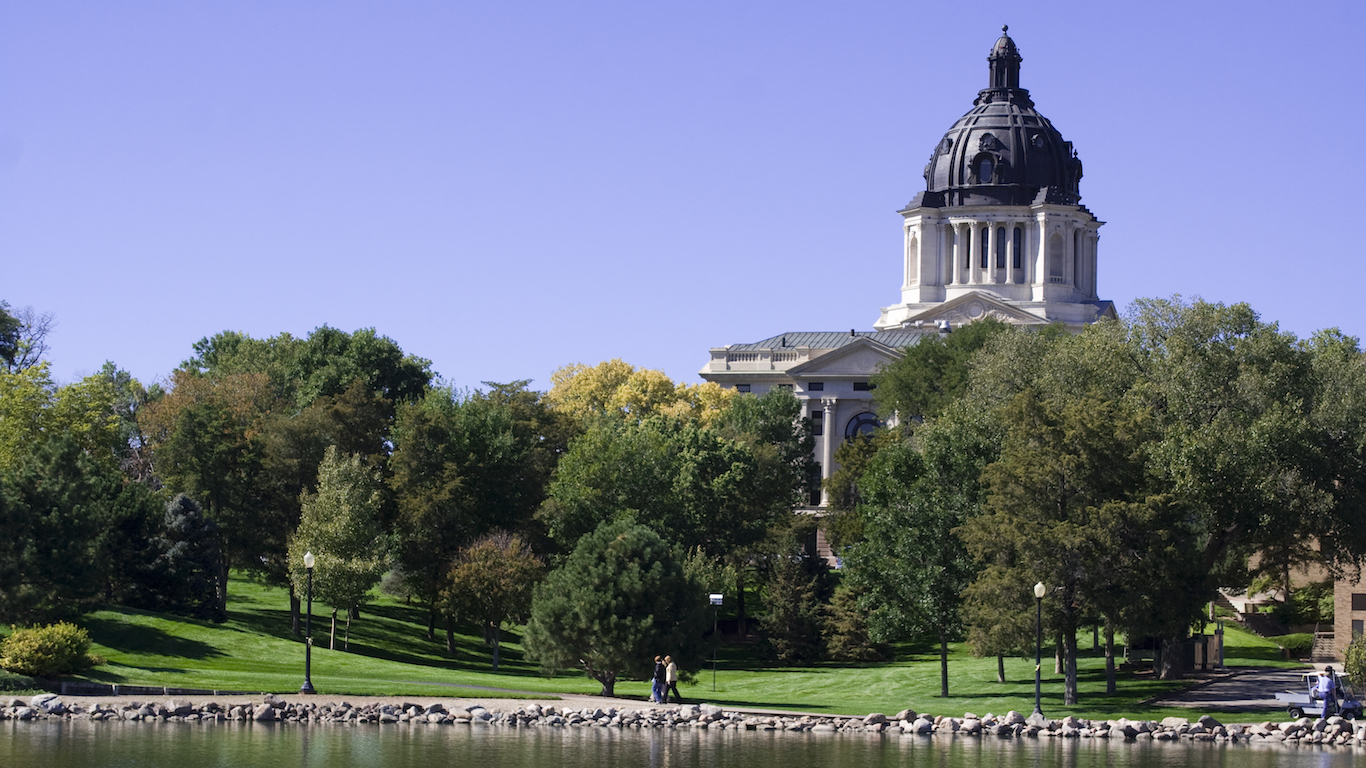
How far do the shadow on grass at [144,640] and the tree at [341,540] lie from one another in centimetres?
669

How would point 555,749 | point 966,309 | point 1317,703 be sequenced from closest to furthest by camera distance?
point 555,749
point 1317,703
point 966,309

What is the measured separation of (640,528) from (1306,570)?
24604 millimetres

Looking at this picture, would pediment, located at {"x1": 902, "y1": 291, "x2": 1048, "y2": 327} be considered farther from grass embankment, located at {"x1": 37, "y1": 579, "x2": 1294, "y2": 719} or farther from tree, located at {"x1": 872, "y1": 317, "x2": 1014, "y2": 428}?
grass embankment, located at {"x1": 37, "y1": 579, "x2": 1294, "y2": 719}

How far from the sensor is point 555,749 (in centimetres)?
3603

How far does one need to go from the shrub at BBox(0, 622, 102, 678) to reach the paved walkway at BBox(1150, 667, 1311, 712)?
27948mm

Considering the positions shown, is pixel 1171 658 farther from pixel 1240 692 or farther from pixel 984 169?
pixel 984 169

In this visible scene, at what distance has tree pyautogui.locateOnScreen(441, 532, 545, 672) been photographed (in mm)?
63156

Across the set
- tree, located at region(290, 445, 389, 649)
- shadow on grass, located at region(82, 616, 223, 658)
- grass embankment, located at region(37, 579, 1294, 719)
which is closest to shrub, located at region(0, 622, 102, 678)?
grass embankment, located at region(37, 579, 1294, 719)

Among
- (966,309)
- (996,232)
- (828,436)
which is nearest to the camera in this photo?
(828,436)

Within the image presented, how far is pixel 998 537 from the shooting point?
161 feet

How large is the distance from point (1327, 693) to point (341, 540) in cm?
3392

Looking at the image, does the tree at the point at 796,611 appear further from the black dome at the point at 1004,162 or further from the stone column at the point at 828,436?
the black dome at the point at 1004,162

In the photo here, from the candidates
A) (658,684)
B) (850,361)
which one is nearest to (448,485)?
(658,684)

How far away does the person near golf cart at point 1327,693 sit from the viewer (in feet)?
142
